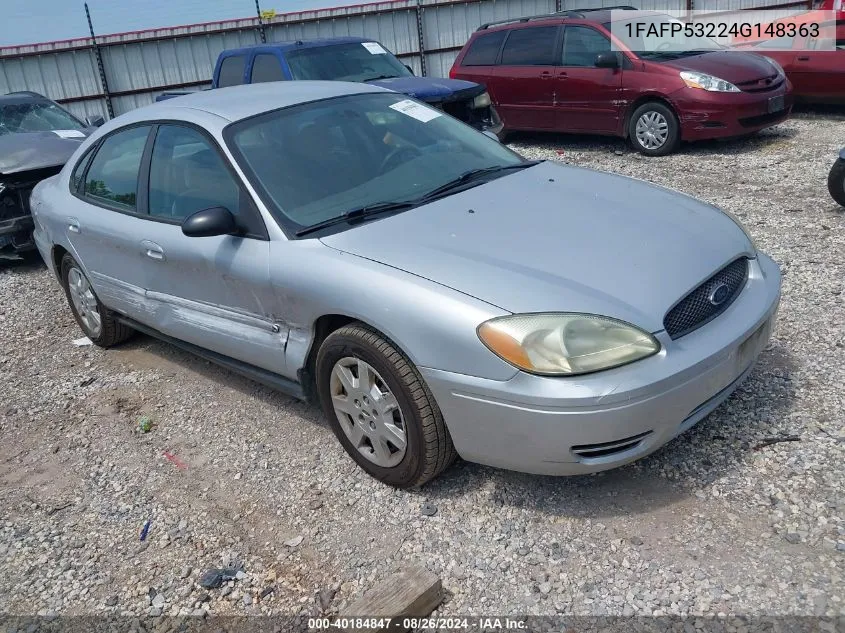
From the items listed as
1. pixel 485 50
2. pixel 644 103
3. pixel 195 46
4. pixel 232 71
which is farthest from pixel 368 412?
pixel 195 46

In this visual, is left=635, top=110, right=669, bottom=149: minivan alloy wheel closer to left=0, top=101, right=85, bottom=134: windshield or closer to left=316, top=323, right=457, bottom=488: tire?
left=0, top=101, right=85, bottom=134: windshield

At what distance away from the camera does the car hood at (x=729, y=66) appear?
8.60m

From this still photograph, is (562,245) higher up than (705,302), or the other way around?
(562,245)

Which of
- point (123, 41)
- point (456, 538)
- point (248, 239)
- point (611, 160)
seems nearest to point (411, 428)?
point (456, 538)

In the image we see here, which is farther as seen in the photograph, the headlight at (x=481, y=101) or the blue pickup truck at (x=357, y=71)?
the headlight at (x=481, y=101)

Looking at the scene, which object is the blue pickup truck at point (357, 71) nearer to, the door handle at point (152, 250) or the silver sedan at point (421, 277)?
the silver sedan at point (421, 277)

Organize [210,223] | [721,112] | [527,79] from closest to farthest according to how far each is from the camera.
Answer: [210,223], [721,112], [527,79]

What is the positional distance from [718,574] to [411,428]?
47.7 inches

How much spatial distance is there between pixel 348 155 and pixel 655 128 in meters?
6.20

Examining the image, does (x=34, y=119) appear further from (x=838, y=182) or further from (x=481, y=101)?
(x=838, y=182)

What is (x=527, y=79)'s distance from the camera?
10.0 metres

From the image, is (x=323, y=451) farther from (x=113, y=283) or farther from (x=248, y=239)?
(x=113, y=283)

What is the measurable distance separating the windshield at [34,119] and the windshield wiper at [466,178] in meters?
6.16

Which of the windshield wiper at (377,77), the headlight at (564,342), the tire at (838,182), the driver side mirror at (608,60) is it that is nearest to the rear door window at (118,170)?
the headlight at (564,342)
